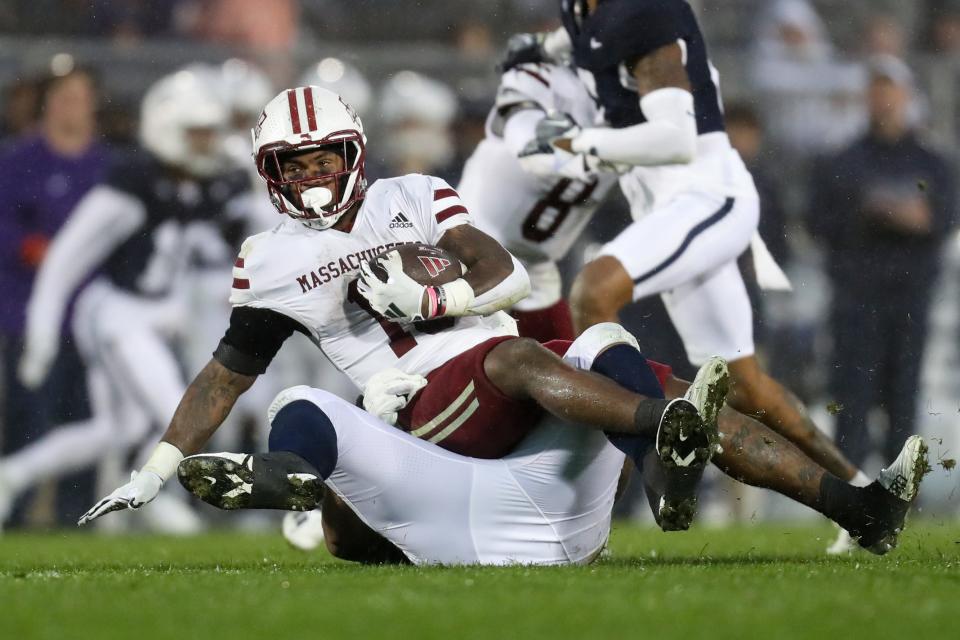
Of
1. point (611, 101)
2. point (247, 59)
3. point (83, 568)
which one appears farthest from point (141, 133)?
point (83, 568)

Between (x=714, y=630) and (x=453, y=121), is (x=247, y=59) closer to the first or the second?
(x=453, y=121)

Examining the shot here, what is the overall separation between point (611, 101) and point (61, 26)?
3.84m

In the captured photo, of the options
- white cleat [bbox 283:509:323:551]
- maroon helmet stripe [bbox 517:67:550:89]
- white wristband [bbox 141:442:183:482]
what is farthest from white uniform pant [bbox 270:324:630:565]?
maroon helmet stripe [bbox 517:67:550:89]

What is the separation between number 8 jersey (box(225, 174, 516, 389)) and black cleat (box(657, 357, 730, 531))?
2.62ft

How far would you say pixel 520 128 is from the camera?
6000 millimetres

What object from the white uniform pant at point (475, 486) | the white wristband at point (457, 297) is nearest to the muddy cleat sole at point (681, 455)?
the white uniform pant at point (475, 486)

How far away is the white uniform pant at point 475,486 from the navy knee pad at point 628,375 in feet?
0.13

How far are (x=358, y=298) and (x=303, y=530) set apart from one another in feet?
4.93

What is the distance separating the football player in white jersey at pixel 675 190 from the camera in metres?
5.38

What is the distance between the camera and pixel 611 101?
18.6ft

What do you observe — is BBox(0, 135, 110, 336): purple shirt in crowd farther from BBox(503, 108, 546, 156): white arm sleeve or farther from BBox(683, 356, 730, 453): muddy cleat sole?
BBox(683, 356, 730, 453): muddy cleat sole

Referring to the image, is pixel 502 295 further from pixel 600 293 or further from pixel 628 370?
pixel 600 293

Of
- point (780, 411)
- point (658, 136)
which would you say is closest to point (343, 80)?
point (658, 136)

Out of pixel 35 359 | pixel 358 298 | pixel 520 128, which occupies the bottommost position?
pixel 35 359
